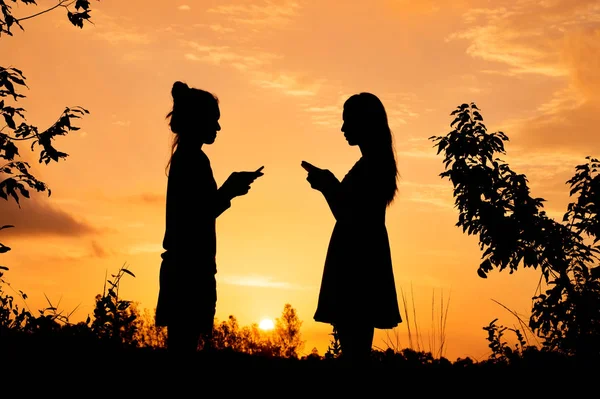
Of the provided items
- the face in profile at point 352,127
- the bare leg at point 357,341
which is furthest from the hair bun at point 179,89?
the bare leg at point 357,341

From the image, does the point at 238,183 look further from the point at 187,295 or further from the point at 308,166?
the point at 187,295

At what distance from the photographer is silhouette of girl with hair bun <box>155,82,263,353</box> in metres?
5.61

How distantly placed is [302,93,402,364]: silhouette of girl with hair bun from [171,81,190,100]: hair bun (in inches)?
52.8

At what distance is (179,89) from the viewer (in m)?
6.01

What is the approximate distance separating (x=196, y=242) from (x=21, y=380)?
2.14 m

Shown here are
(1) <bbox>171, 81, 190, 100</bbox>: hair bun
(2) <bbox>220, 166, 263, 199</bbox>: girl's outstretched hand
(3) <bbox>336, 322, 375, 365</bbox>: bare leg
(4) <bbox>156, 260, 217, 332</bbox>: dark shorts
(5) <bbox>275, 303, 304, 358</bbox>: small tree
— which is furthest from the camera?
(5) <bbox>275, 303, 304, 358</bbox>: small tree

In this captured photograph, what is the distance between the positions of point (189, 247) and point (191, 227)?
17 cm

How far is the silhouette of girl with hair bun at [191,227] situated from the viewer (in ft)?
18.4

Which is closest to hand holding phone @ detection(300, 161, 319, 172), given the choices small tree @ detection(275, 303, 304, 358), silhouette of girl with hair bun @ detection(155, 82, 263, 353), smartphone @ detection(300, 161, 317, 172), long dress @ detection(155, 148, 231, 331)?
smartphone @ detection(300, 161, 317, 172)

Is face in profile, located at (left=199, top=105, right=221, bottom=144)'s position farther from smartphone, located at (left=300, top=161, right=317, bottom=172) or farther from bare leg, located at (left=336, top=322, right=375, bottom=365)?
bare leg, located at (left=336, top=322, right=375, bottom=365)

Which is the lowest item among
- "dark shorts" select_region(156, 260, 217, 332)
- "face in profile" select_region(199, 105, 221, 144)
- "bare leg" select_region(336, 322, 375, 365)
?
"bare leg" select_region(336, 322, 375, 365)

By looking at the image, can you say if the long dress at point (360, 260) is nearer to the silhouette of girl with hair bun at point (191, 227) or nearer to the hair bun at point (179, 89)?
the silhouette of girl with hair bun at point (191, 227)

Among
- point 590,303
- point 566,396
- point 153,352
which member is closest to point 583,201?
point 590,303

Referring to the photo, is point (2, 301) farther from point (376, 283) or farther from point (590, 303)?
point (590, 303)
